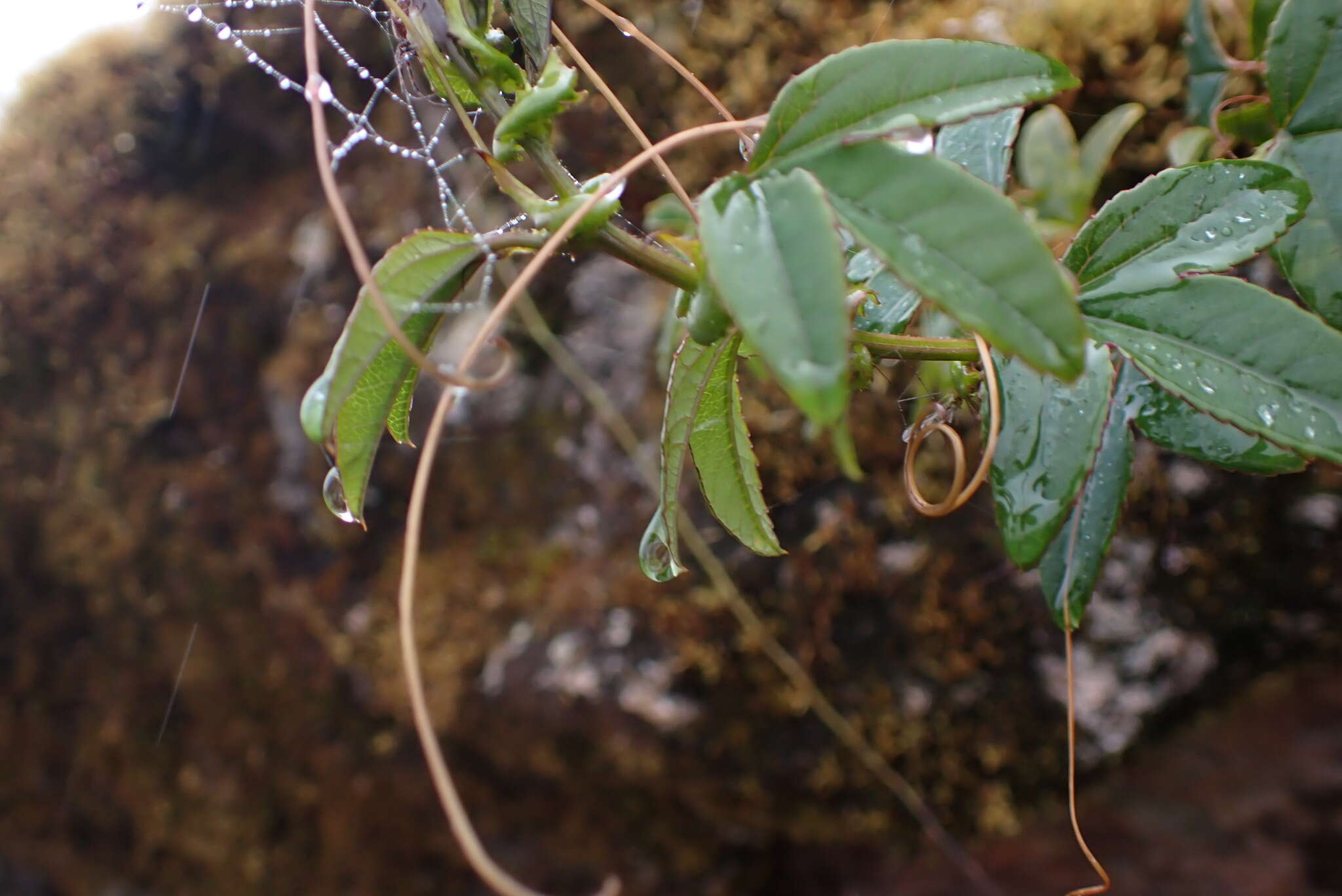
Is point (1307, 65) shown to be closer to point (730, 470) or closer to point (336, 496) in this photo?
point (730, 470)

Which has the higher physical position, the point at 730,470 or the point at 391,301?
the point at 391,301

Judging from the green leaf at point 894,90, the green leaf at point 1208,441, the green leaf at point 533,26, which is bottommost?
the green leaf at point 1208,441

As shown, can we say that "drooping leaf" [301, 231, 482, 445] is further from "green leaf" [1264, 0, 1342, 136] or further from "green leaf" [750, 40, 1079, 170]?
"green leaf" [1264, 0, 1342, 136]

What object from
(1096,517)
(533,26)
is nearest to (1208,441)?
(1096,517)

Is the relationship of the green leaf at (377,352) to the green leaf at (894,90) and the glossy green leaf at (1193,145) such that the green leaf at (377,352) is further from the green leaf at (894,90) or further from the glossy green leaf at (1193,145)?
the glossy green leaf at (1193,145)

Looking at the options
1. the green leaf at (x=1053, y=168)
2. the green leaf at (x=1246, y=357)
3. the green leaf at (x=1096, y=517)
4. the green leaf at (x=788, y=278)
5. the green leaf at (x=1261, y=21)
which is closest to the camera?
the green leaf at (x=788, y=278)

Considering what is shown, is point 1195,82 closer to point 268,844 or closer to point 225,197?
point 225,197

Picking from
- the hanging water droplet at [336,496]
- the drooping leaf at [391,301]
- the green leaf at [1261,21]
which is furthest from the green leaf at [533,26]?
the green leaf at [1261,21]
